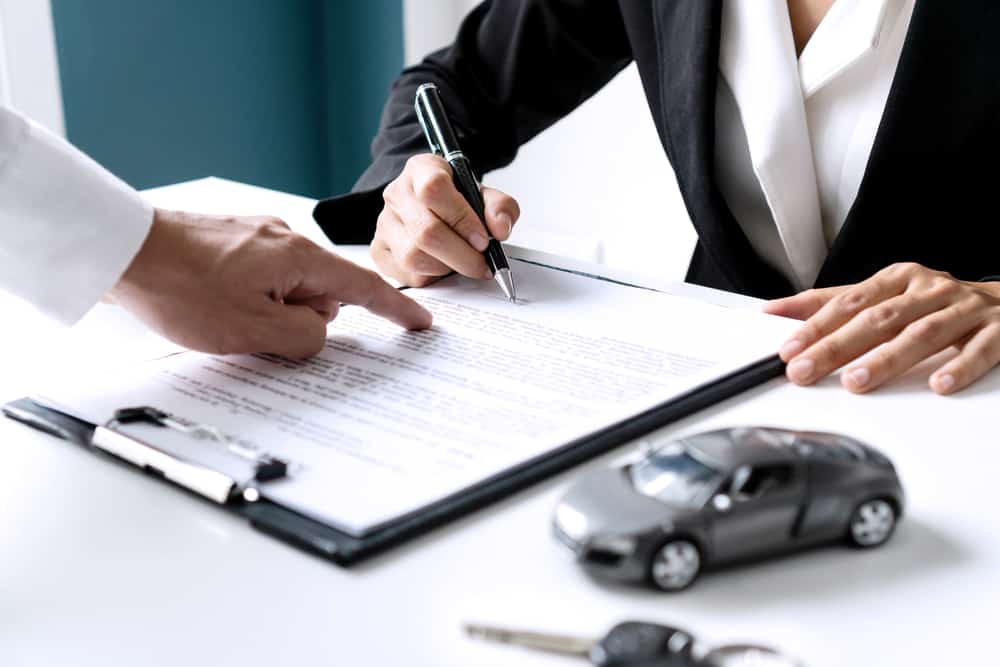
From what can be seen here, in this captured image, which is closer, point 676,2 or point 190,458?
point 190,458

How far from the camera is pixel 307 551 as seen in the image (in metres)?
0.53

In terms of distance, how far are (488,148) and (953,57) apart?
63cm

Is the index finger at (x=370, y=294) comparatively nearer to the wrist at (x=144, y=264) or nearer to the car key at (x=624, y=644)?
the wrist at (x=144, y=264)

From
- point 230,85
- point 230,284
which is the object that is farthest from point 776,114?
point 230,85

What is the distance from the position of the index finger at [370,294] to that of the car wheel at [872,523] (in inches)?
15.5

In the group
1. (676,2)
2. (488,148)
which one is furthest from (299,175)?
(676,2)

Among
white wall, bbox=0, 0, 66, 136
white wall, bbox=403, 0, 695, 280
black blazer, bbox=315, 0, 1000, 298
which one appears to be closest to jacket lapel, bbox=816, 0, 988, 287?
black blazer, bbox=315, 0, 1000, 298

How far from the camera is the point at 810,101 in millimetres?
1100

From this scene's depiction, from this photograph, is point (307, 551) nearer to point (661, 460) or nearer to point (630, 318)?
point (661, 460)

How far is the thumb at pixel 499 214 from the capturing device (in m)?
0.95

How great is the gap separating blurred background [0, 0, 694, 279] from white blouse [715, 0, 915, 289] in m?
1.31

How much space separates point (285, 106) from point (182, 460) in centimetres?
244

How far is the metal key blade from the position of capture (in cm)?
46

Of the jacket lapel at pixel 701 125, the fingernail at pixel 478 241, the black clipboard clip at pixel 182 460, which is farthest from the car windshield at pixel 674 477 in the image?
the jacket lapel at pixel 701 125
